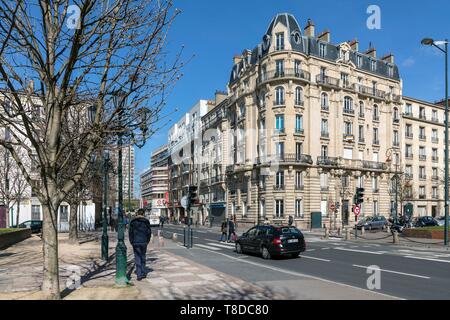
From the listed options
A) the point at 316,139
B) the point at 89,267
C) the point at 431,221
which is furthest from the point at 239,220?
the point at 89,267

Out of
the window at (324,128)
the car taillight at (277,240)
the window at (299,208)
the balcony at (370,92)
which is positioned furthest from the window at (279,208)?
the car taillight at (277,240)

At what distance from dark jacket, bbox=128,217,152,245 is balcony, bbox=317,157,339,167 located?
39.3 metres

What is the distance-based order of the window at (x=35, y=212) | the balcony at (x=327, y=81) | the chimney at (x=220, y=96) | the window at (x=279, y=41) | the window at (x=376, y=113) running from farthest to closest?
the chimney at (x=220, y=96), the window at (x=376, y=113), the balcony at (x=327, y=81), the window at (x=279, y=41), the window at (x=35, y=212)

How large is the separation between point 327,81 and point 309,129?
632 centimetres

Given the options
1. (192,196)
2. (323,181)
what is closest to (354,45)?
(323,181)

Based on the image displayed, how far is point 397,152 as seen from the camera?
57125 millimetres

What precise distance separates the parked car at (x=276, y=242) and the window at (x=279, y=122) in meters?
29.8

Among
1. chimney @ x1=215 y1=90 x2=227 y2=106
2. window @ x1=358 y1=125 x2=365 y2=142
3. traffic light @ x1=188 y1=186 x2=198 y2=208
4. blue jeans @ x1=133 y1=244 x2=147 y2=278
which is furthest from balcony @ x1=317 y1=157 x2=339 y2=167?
blue jeans @ x1=133 y1=244 x2=147 y2=278

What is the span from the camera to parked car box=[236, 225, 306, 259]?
56.2ft

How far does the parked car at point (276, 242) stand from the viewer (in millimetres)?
17125

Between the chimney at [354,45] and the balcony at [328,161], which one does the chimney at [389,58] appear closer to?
the chimney at [354,45]

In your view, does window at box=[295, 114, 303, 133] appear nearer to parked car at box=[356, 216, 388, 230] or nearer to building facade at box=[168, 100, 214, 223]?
parked car at box=[356, 216, 388, 230]

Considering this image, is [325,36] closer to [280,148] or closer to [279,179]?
[280,148]
